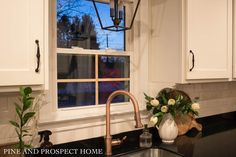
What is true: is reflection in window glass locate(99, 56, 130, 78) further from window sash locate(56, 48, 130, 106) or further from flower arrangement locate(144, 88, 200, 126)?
flower arrangement locate(144, 88, 200, 126)

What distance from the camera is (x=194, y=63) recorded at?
1.71 meters

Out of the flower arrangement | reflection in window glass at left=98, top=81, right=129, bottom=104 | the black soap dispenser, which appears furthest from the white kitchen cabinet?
the black soap dispenser

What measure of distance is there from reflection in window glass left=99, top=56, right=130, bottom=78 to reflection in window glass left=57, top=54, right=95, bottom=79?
0.08 metres

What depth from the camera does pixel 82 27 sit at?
A: 67.3 inches

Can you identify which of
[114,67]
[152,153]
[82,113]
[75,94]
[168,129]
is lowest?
[152,153]

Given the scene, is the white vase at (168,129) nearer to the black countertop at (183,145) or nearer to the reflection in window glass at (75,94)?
the black countertop at (183,145)

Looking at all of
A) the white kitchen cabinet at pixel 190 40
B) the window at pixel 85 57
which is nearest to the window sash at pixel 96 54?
the window at pixel 85 57

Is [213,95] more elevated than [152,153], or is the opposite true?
[213,95]

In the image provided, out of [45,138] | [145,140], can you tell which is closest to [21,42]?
[45,138]

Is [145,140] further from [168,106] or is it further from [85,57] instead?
[85,57]

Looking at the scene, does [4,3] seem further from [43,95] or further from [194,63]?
[194,63]

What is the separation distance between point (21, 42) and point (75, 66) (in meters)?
0.64

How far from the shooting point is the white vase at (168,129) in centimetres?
166

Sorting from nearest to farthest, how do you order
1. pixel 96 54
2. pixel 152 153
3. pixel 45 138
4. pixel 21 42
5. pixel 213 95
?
pixel 21 42 → pixel 45 138 → pixel 152 153 → pixel 96 54 → pixel 213 95
